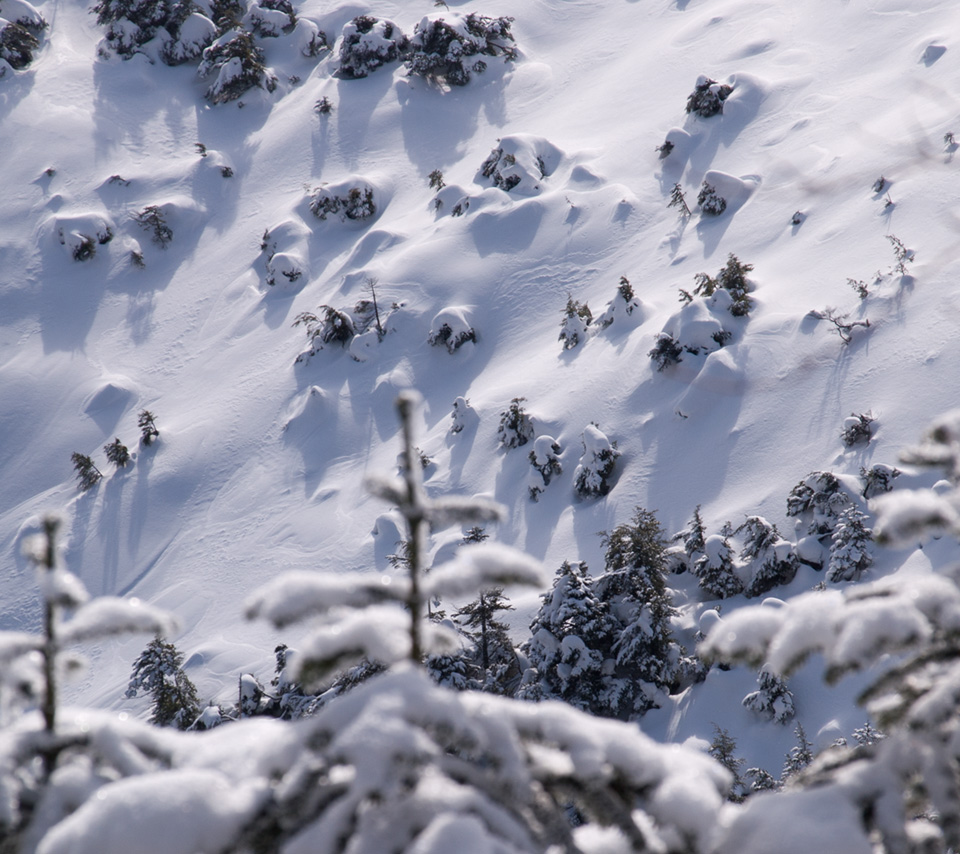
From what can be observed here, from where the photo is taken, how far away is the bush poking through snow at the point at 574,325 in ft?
59.9

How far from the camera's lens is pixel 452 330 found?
787 inches

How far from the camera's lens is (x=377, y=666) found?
34.4 feet

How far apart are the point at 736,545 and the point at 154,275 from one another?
74.9 feet

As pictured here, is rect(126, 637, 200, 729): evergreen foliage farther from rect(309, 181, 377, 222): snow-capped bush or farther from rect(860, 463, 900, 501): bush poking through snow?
rect(309, 181, 377, 222): snow-capped bush

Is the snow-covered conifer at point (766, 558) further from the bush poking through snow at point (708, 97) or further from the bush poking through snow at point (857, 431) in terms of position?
the bush poking through snow at point (708, 97)

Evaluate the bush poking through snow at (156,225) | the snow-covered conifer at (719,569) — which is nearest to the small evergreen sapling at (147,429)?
the bush poking through snow at (156,225)

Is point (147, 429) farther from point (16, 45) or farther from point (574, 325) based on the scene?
point (16, 45)

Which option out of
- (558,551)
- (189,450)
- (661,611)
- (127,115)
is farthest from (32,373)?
(661,611)

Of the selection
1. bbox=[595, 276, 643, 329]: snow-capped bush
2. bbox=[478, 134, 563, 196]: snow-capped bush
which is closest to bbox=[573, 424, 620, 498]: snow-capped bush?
bbox=[595, 276, 643, 329]: snow-capped bush

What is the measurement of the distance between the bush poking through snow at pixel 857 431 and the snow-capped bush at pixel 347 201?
17.7 metres

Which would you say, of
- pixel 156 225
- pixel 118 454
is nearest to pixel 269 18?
pixel 156 225

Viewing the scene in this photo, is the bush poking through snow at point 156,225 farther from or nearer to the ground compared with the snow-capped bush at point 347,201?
nearer to the ground

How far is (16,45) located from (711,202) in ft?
103

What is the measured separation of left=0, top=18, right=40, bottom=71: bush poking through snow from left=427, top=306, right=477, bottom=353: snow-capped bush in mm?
26975
